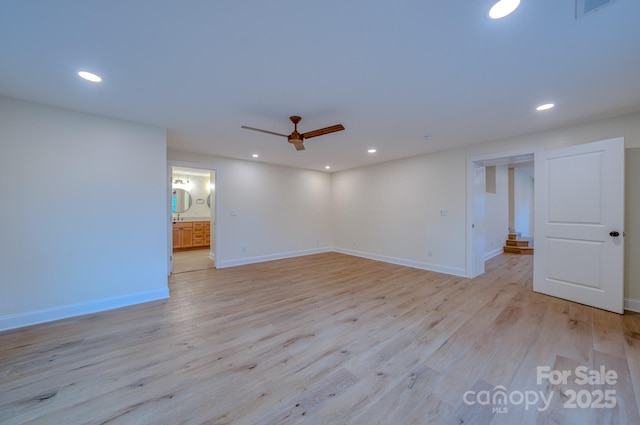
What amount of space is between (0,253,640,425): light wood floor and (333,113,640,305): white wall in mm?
1345

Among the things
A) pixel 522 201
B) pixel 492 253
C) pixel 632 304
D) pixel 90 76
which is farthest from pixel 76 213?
pixel 522 201

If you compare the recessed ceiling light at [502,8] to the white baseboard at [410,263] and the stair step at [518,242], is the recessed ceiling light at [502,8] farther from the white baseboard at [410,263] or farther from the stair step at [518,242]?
the stair step at [518,242]

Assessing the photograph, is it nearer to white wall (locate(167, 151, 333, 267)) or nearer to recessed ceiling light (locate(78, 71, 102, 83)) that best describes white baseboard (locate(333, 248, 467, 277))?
white wall (locate(167, 151, 333, 267))

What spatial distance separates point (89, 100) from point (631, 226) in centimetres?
660

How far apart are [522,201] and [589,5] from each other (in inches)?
354

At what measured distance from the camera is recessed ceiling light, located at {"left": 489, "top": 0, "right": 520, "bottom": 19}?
4.45ft

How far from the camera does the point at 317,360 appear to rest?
78.0 inches

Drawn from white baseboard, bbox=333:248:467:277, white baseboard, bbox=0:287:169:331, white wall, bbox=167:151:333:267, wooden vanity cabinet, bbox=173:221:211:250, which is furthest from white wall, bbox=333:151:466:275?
white baseboard, bbox=0:287:169:331

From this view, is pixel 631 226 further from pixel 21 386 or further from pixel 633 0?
pixel 21 386

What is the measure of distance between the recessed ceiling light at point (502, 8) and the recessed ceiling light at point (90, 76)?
3.12 metres

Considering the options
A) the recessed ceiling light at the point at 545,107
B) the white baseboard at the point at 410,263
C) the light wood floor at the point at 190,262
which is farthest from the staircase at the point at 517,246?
the light wood floor at the point at 190,262

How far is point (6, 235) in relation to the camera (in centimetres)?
253

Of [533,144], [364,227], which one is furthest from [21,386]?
Result: [533,144]

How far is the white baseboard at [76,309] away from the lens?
2541 mm
